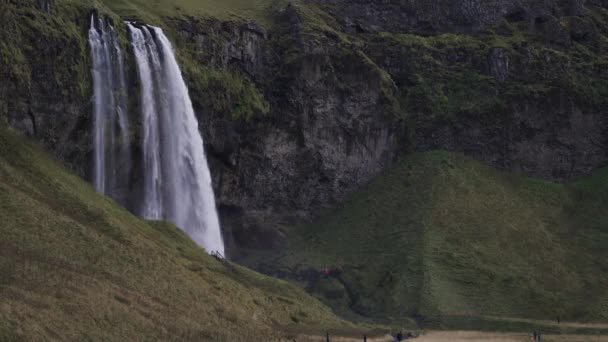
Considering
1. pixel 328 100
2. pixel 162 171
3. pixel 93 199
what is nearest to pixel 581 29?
pixel 328 100

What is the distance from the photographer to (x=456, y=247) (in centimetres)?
8812

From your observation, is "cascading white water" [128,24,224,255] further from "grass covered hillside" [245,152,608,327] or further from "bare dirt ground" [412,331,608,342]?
"bare dirt ground" [412,331,608,342]

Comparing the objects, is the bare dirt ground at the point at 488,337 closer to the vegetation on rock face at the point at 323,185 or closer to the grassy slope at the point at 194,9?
the vegetation on rock face at the point at 323,185

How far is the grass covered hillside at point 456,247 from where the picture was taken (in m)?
80.8

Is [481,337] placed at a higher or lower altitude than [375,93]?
lower

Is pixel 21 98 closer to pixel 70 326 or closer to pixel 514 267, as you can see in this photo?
pixel 70 326

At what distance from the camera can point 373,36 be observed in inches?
4348

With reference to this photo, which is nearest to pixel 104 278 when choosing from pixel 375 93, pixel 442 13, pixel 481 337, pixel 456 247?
pixel 481 337

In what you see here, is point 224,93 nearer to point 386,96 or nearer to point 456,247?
point 386,96

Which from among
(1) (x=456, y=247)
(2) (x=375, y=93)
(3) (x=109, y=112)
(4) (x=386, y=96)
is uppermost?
(2) (x=375, y=93)

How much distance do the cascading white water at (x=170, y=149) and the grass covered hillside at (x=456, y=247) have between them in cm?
997

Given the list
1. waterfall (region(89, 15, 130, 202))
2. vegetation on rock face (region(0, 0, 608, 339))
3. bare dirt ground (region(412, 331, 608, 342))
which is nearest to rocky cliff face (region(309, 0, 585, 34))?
vegetation on rock face (region(0, 0, 608, 339))

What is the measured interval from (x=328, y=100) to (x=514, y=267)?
92.4ft

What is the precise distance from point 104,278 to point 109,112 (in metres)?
26.1
